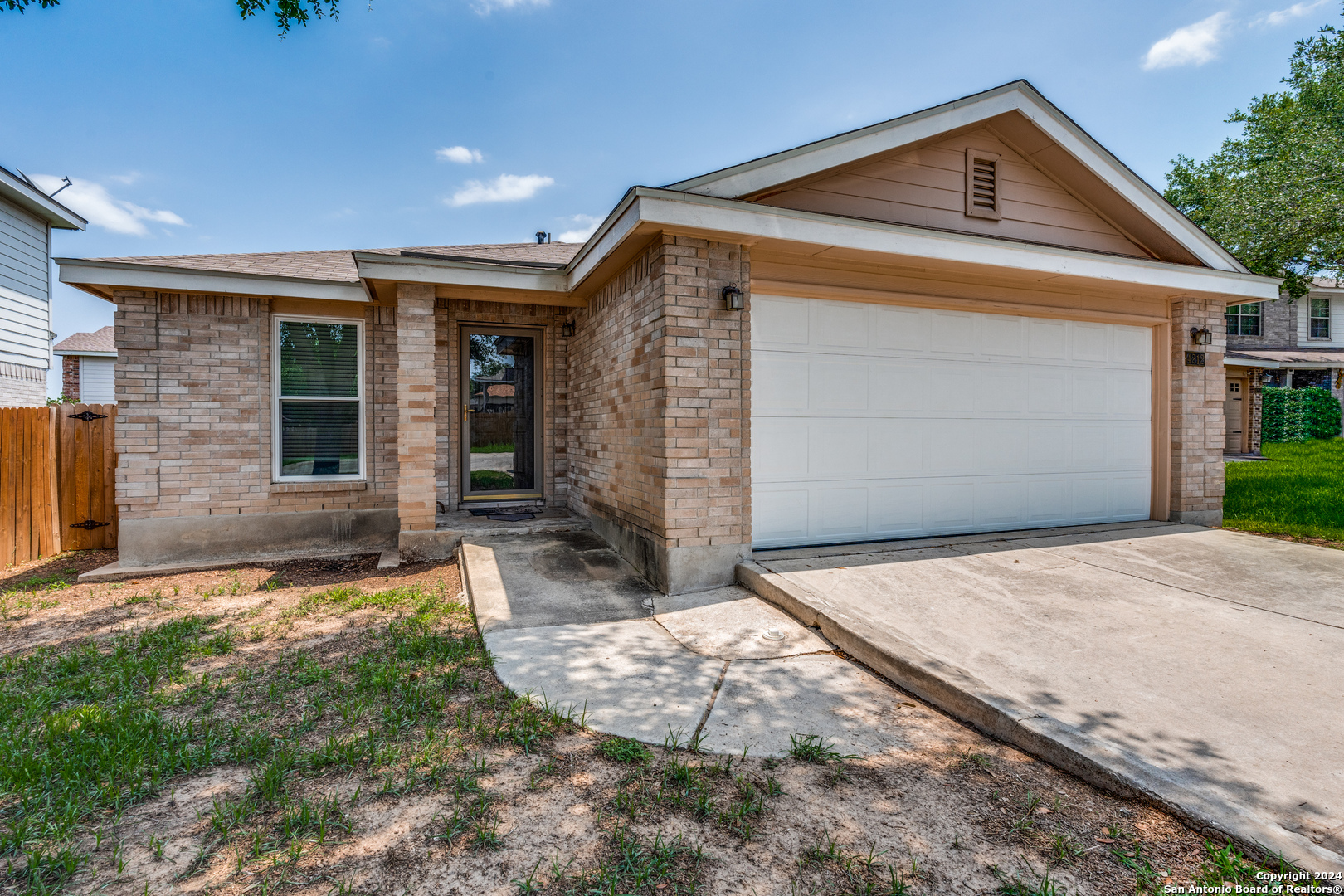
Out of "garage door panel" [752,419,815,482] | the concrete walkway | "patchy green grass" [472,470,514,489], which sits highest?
"garage door panel" [752,419,815,482]

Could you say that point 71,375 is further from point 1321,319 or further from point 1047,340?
point 1321,319

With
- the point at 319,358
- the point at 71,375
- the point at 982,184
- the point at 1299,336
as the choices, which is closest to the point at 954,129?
the point at 982,184

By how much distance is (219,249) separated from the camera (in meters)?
7.86

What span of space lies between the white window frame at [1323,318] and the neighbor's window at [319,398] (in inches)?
1085

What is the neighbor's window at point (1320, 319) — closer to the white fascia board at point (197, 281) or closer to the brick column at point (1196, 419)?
the brick column at point (1196, 419)

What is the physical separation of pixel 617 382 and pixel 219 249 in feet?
19.9

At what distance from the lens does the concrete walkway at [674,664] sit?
2.82m

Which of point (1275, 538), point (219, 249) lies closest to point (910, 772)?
point (1275, 538)

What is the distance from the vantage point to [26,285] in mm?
10984

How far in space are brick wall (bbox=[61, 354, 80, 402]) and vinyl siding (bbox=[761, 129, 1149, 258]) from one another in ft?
80.4

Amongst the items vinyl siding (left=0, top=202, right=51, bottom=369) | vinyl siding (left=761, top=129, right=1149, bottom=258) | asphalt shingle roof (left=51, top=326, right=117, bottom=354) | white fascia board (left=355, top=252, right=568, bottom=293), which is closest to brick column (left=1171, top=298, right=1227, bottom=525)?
vinyl siding (left=761, top=129, right=1149, bottom=258)

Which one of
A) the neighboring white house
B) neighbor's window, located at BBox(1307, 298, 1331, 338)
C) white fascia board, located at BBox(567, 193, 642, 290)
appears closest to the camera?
white fascia board, located at BBox(567, 193, 642, 290)

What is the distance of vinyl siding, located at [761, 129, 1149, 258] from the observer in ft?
17.7

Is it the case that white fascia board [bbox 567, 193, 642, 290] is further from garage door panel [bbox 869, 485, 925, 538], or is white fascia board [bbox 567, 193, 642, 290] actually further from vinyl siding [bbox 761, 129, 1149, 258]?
garage door panel [bbox 869, 485, 925, 538]
